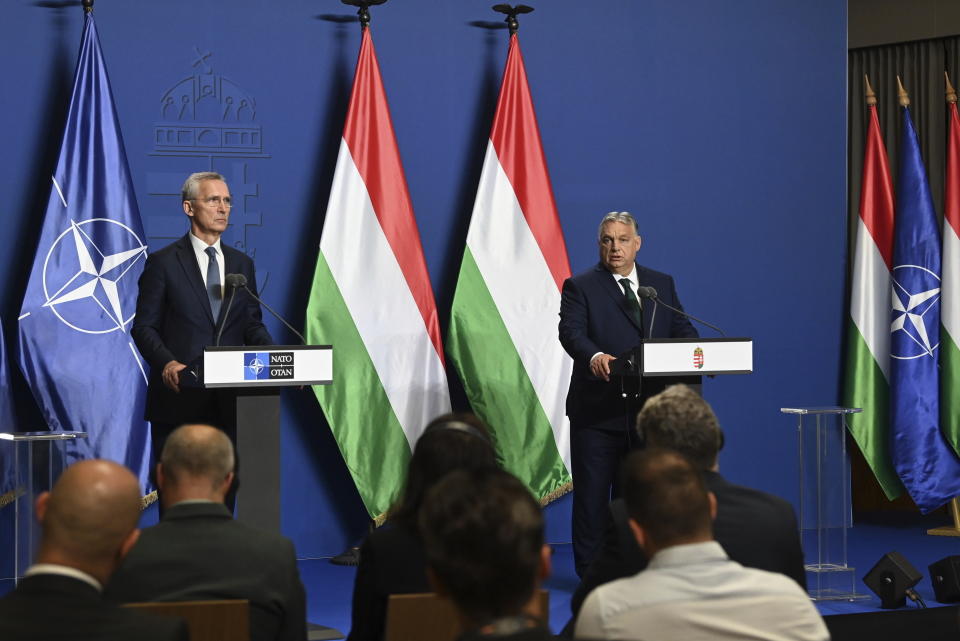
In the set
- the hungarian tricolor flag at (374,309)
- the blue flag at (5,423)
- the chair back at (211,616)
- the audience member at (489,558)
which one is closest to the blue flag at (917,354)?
the hungarian tricolor flag at (374,309)

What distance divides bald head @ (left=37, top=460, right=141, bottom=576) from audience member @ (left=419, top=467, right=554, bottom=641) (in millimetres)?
543

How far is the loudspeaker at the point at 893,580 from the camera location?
5211mm

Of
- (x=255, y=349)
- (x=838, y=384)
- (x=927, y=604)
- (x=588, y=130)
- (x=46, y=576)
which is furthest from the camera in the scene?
(x=838, y=384)

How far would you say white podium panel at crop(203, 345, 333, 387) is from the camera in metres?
4.36

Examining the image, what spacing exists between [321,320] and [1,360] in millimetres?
1494

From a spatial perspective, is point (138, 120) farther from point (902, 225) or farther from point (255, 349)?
point (902, 225)

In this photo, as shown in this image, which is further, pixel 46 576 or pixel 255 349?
pixel 255 349

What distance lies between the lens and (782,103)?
25.1ft

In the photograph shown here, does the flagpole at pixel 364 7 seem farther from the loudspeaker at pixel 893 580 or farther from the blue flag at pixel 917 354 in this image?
the loudspeaker at pixel 893 580

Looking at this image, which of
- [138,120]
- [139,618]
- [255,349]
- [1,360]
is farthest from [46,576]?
[138,120]

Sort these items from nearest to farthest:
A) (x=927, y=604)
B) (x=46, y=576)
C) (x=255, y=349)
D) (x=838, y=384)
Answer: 1. (x=46, y=576)
2. (x=255, y=349)
3. (x=927, y=604)
4. (x=838, y=384)

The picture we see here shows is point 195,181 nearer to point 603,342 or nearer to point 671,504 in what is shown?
point 603,342

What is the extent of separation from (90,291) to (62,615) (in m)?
4.19

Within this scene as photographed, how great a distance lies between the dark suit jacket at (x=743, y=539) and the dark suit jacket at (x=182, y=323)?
2216 millimetres
